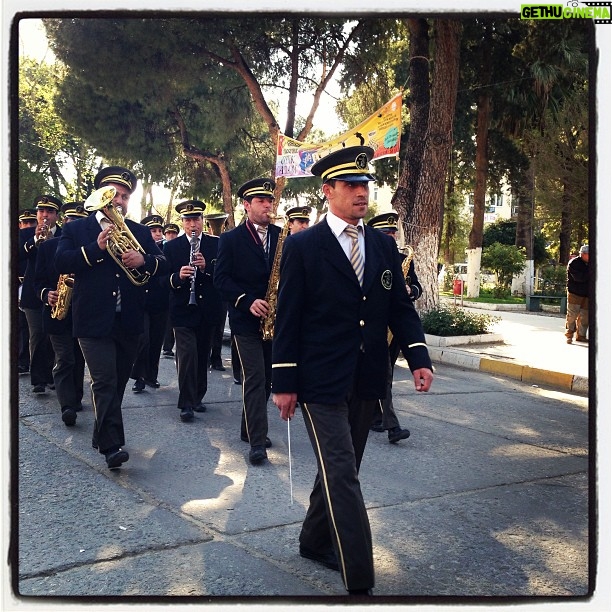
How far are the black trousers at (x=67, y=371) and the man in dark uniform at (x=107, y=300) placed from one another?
1.34 meters

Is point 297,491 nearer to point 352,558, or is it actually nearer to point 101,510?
point 101,510

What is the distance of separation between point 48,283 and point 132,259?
2384 millimetres

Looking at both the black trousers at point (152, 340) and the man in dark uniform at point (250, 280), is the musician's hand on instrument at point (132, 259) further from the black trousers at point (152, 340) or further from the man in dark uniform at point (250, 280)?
the black trousers at point (152, 340)

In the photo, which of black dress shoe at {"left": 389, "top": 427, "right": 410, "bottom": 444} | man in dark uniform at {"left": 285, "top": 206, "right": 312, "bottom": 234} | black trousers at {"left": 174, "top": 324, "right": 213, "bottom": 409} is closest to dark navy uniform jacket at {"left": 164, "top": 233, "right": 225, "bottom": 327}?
black trousers at {"left": 174, "top": 324, "right": 213, "bottom": 409}

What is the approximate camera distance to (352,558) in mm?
3480

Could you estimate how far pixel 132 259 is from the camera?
5.73 metres

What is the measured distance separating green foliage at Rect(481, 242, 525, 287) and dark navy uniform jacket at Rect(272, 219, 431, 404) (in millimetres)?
23374

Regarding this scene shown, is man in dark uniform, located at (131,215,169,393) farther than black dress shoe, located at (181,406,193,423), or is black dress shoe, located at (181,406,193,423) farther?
man in dark uniform, located at (131,215,169,393)

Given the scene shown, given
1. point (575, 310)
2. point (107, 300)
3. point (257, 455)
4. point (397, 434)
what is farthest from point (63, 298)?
point (575, 310)

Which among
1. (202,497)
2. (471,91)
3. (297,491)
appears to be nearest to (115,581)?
(202,497)

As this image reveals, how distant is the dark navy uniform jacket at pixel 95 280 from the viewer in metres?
5.62

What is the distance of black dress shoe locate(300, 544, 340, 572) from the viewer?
3940 millimetres

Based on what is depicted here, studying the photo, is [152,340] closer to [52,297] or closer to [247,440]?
[52,297]

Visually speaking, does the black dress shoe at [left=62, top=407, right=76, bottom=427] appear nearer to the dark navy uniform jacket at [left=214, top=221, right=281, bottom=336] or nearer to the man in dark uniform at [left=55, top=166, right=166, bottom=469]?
the man in dark uniform at [left=55, top=166, right=166, bottom=469]
